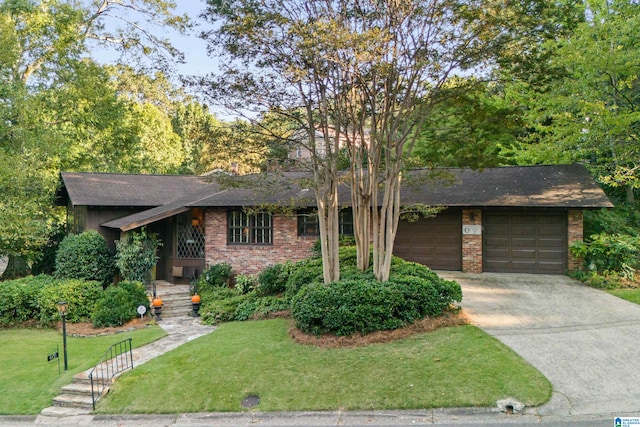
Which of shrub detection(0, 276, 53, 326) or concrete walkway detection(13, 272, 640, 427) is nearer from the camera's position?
concrete walkway detection(13, 272, 640, 427)

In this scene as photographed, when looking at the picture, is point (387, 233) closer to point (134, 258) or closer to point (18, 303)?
point (134, 258)

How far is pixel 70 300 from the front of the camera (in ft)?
42.3

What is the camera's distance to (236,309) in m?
12.4

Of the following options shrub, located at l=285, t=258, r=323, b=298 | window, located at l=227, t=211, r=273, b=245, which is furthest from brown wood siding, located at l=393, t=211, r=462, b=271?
window, located at l=227, t=211, r=273, b=245

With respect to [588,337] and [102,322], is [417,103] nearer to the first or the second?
[588,337]

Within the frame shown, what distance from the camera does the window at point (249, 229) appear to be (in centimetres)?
1586

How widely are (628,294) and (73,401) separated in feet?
42.6

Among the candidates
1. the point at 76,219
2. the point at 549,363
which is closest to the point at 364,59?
the point at 549,363

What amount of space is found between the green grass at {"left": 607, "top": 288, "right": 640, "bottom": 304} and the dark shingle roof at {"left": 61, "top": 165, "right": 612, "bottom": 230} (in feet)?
8.74

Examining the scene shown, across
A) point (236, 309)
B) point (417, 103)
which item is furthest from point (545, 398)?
point (236, 309)

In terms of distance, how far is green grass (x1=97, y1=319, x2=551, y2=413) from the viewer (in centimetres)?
621

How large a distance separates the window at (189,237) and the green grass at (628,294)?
13.5 meters

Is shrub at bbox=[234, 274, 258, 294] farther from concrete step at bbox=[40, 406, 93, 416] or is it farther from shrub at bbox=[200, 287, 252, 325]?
concrete step at bbox=[40, 406, 93, 416]

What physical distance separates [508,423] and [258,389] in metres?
3.76
